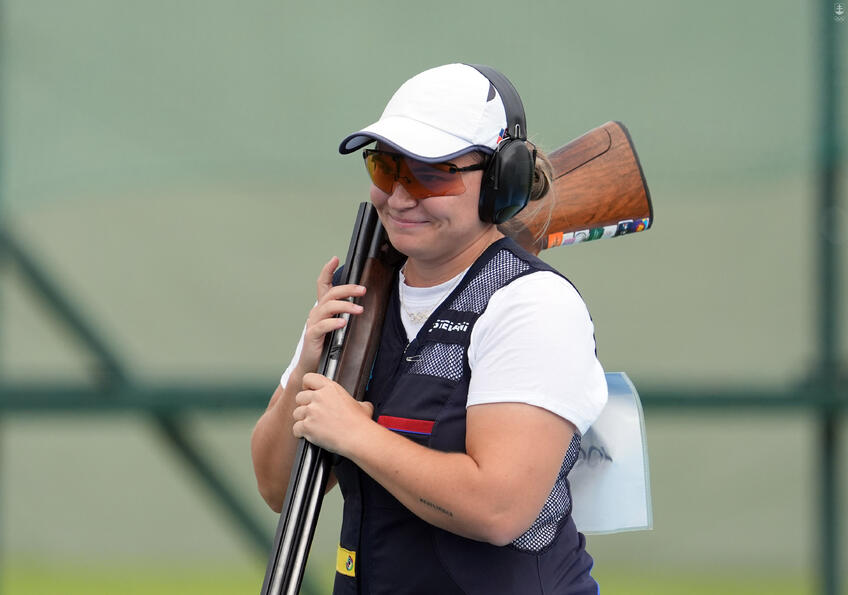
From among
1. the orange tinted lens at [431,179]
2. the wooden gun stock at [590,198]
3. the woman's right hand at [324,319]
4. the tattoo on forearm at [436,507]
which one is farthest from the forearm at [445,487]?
the wooden gun stock at [590,198]

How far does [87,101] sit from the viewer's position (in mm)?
3959

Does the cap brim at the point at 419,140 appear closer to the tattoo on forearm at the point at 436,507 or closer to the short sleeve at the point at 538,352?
the short sleeve at the point at 538,352

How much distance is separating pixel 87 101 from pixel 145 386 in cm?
110

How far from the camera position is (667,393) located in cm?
365

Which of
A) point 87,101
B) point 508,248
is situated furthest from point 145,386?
point 508,248

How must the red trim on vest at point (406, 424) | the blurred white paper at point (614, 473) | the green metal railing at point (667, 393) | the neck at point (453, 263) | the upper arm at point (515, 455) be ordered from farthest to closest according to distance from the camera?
the green metal railing at point (667, 393) < the blurred white paper at point (614, 473) < the neck at point (453, 263) < the red trim on vest at point (406, 424) < the upper arm at point (515, 455)

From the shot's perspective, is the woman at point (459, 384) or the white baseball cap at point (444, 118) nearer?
the woman at point (459, 384)

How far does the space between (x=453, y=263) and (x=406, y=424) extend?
26cm

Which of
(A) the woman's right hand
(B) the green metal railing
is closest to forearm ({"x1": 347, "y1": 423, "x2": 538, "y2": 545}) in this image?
(A) the woman's right hand

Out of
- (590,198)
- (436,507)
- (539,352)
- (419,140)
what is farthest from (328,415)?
(590,198)

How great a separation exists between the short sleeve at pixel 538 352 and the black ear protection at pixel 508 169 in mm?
124

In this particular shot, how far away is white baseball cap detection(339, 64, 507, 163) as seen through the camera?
1.49 meters

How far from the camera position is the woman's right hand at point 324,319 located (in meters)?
1.59

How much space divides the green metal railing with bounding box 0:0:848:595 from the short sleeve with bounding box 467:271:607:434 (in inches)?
89.8
